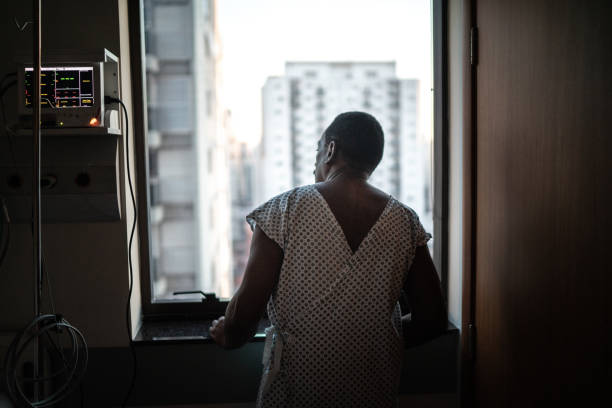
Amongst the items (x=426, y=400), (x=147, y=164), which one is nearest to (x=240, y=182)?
(x=147, y=164)

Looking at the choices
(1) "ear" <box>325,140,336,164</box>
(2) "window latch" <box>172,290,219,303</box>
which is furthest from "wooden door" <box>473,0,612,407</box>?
(2) "window latch" <box>172,290,219,303</box>

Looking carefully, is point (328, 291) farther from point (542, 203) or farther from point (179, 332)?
point (179, 332)

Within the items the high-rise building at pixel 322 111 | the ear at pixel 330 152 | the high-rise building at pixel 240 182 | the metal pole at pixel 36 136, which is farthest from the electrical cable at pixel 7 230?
the ear at pixel 330 152

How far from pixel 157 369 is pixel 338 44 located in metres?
1.41

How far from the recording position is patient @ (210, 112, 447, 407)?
4.32 ft

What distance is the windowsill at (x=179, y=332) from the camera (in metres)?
1.84

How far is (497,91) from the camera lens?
5.25 ft

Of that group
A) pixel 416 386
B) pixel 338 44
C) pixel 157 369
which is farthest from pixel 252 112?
pixel 416 386

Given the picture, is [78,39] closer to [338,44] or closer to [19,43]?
[19,43]

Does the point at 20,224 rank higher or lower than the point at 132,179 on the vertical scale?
lower

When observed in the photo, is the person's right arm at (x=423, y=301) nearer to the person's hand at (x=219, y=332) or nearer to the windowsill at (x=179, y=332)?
the windowsill at (x=179, y=332)

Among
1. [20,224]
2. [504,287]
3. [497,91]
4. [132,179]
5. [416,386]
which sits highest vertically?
[497,91]

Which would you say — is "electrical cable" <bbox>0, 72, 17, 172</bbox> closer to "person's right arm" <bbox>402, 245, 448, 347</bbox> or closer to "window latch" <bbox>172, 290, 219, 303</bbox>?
"window latch" <bbox>172, 290, 219, 303</bbox>

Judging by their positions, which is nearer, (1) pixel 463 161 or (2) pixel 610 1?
(2) pixel 610 1
